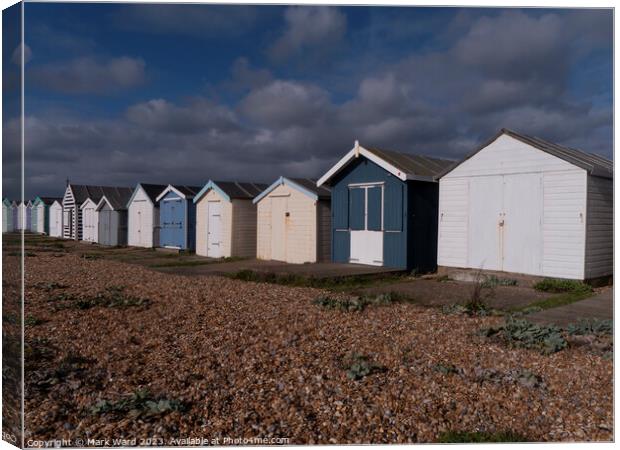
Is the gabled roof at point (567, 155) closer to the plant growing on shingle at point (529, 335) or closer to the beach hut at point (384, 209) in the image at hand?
the beach hut at point (384, 209)

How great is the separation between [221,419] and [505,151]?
1005 cm

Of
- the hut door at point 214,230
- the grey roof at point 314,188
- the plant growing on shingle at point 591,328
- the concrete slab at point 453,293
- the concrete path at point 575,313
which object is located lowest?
the concrete slab at point 453,293

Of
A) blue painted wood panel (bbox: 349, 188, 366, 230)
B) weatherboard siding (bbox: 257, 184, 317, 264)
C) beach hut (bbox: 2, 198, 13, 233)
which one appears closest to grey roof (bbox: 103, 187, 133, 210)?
weatherboard siding (bbox: 257, 184, 317, 264)

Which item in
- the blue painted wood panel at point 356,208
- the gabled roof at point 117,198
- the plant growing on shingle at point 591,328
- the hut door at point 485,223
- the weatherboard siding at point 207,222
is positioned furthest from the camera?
the gabled roof at point 117,198

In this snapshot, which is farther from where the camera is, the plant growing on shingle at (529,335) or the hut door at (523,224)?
the hut door at (523,224)

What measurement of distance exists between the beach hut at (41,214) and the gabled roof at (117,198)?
12.7m

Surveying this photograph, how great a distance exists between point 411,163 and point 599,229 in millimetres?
5382

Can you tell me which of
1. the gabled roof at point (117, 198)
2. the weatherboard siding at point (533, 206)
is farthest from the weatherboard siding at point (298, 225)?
the gabled roof at point (117, 198)

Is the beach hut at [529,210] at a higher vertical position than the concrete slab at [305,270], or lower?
higher

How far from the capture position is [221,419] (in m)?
4.07

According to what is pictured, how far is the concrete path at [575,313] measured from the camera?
24.1 ft

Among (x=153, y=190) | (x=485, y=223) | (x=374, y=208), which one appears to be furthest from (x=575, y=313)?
(x=153, y=190)

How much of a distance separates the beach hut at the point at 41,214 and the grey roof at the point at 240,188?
2577cm

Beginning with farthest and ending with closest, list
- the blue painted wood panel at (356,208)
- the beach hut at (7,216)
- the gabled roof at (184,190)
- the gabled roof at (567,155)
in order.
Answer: the gabled roof at (184,190)
the blue painted wood panel at (356,208)
the gabled roof at (567,155)
the beach hut at (7,216)
